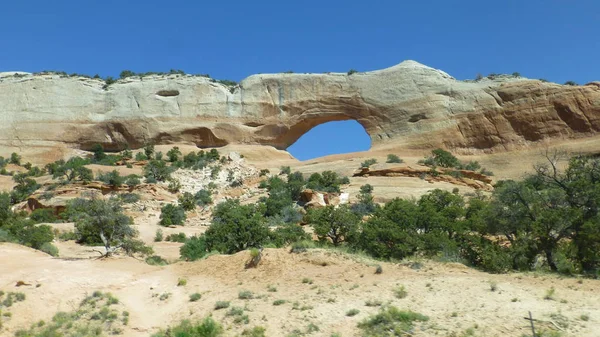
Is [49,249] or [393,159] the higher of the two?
[393,159]

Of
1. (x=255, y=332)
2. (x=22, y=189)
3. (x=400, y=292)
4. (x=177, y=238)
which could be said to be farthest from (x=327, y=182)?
(x=255, y=332)

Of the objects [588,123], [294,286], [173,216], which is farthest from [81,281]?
[588,123]

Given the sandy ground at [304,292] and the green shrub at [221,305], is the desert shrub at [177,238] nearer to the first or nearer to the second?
the sandy ground at [304,292]

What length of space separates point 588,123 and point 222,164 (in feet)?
105

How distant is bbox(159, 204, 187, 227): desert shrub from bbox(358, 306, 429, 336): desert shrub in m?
20.2

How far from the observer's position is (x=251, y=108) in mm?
56969

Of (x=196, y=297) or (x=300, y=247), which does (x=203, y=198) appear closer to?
(x=300, y=247)

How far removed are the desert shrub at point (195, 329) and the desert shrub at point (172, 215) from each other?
58.8 feet

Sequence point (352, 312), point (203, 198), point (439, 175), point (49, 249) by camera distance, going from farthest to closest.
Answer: point (439, 175) < point (203, 198) < point (49, 249) < point (352, 312)

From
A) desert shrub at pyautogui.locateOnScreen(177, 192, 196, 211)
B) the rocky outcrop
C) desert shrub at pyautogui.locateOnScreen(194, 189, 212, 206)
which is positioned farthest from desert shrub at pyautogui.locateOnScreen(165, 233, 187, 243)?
the rocky outcrop

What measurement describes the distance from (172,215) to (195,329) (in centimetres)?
1997

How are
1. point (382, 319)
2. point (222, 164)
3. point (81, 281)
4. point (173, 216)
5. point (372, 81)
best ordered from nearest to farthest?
1. point (382, 319)
2. point (81, 281)
3. point (173, 216)
4. point (222, 164)
5. point (372, 81)

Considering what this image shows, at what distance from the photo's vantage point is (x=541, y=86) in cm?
4947

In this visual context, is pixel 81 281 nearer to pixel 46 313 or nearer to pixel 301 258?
pixel 46 313
